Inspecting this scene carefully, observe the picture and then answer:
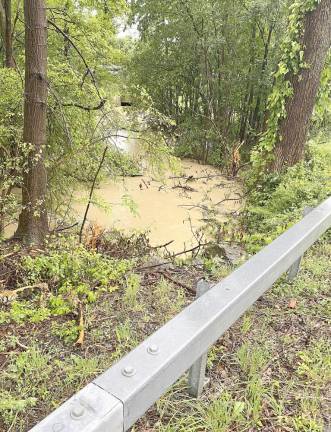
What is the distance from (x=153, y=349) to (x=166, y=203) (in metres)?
8.37

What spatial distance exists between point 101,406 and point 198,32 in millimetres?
12669

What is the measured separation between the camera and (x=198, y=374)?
1.69 meters

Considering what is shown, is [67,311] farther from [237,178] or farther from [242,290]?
[237,178]

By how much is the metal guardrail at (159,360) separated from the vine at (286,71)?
191 inches

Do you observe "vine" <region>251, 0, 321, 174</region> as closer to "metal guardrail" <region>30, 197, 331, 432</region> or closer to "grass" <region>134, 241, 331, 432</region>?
"grass" <region>134, 241, 331, 432</region>

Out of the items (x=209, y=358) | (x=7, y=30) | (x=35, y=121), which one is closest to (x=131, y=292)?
(x=209, y=358)

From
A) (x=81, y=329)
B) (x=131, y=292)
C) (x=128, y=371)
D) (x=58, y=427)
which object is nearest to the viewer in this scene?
(x=58, y=427)

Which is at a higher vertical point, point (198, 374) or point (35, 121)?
point (35, 121)

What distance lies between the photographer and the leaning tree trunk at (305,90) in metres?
5.82

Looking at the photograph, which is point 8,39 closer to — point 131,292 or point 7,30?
point 7,30

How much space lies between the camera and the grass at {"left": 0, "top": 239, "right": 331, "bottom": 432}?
1.65 meters

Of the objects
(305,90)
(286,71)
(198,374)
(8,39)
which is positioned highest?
(8,39)

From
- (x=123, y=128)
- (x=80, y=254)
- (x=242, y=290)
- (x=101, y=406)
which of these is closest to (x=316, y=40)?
(x=123, y=128)

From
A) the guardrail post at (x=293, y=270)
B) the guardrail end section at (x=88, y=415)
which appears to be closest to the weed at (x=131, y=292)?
the guardrail post at (x=293, y=270)
